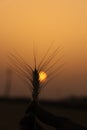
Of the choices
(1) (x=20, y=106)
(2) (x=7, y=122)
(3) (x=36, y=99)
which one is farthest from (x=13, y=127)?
(3) (x=36, y=99)

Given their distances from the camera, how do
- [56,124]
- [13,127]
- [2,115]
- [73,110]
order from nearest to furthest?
1. [56,124]
2. [13,127]
3. [2,115]
4. [73,110]

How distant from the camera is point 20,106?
1488 cm

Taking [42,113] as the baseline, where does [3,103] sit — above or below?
above

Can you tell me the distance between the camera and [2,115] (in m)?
13.9

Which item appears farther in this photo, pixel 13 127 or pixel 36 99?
pixel 13 127

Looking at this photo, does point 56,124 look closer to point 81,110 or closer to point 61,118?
point 61,118

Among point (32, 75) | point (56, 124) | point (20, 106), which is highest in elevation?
point (20, 106)

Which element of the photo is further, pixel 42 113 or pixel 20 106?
pixel 20 106

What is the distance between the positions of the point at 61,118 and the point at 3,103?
11.1m

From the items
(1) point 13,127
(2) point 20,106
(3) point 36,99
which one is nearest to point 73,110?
(2) point 20,106

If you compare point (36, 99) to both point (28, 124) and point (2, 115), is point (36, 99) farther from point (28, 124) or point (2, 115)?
point (2, 115)

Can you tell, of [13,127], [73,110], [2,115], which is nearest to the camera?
[13,127]

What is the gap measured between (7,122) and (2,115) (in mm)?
648

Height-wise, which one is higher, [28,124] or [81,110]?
[81,110]
